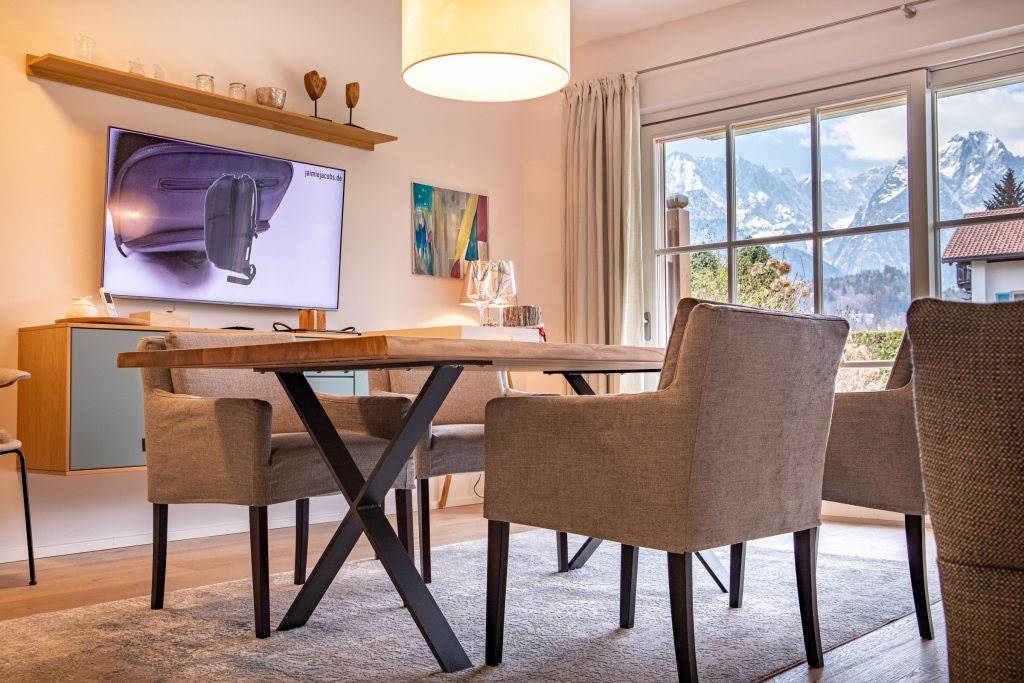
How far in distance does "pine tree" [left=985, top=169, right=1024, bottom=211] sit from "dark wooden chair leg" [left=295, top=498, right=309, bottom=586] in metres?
3.28

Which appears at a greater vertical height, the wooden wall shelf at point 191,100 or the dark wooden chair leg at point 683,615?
the wooden wall shelf at point 191,100

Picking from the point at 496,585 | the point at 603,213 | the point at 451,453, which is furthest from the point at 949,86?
the point at 496,585

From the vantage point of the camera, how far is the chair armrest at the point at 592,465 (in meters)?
1.65

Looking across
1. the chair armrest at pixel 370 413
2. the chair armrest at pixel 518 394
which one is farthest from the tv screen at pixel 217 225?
the chair armrest at pixel 370 413

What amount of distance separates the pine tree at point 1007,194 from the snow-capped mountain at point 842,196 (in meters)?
0.03

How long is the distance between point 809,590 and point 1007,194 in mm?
2927

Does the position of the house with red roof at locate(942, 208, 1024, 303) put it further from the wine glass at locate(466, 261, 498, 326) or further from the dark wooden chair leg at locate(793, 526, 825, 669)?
the dark wooden chair leg at locate(793, 526, 825, 669)

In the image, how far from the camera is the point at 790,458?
1858mm

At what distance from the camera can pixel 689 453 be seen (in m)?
1.64

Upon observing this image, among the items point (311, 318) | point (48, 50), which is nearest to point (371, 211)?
point (311, 318)

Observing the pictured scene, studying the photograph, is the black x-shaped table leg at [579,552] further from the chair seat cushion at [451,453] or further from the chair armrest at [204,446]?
the chair armrest at [204,446]

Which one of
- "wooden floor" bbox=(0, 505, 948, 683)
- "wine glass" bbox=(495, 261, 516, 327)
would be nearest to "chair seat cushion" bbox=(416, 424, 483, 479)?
"wine glass" bbox=(495, 261, 516, 327)

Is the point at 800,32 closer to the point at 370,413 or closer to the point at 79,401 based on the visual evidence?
the point at 370,413

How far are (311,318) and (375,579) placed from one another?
5.12ft
